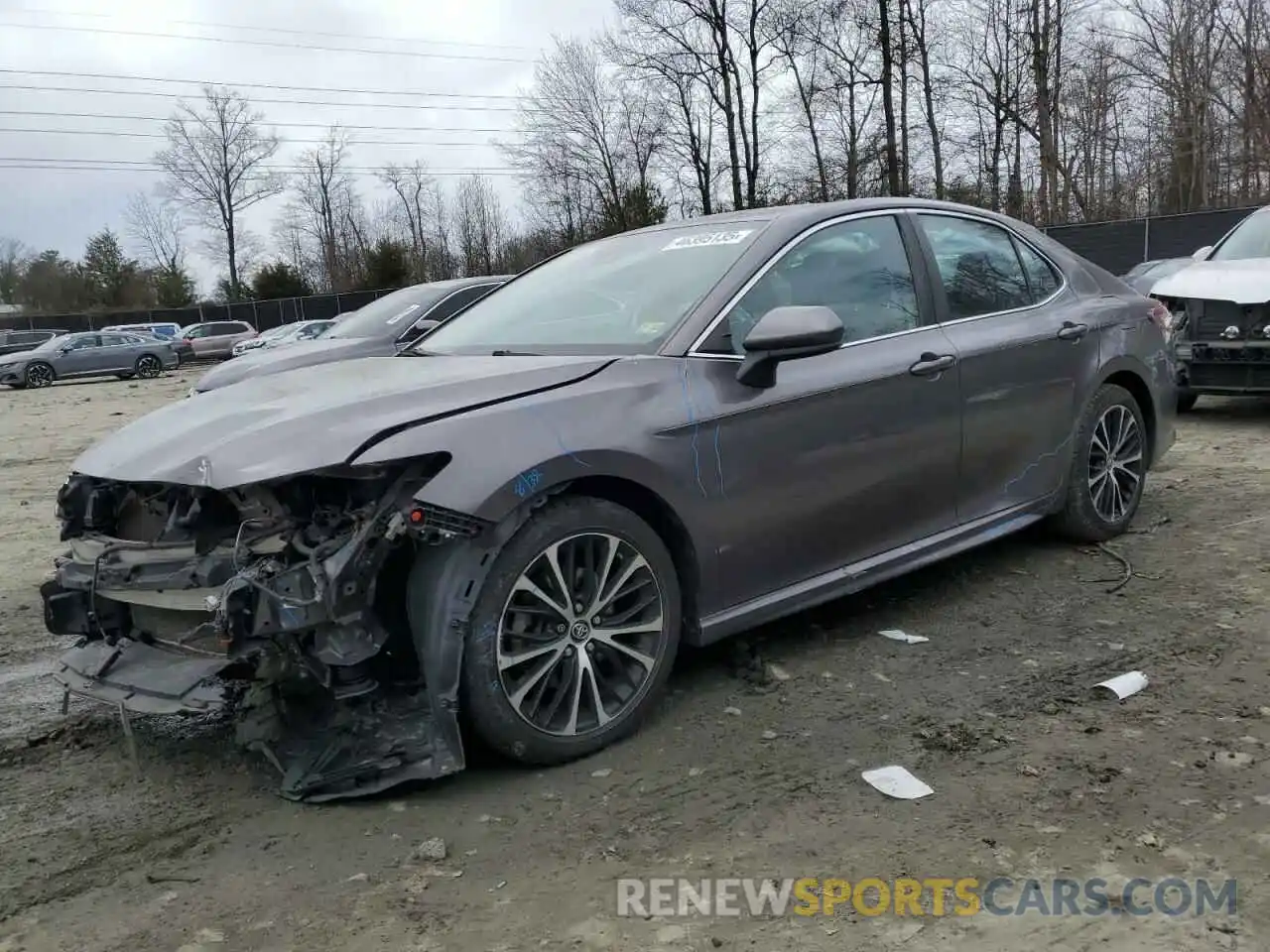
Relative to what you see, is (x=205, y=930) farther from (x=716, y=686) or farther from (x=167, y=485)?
(x=716, y=686)

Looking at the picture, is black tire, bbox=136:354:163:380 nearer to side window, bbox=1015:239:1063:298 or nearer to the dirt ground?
the dirt ground

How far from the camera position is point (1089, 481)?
4.88 m

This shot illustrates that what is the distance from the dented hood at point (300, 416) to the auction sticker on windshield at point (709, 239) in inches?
32.2

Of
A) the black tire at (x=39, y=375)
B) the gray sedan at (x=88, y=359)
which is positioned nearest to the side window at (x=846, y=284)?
the gray sedan at (x=88, y=359)

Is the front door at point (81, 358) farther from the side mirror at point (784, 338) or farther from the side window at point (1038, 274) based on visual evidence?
the side mirror at point (784, 338)

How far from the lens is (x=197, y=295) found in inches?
2515

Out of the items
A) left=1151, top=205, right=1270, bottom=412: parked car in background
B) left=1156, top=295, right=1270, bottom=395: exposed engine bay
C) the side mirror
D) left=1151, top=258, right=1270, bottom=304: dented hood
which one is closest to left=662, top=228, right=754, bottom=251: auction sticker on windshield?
the side mirror

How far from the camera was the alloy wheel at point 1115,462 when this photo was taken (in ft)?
16.1

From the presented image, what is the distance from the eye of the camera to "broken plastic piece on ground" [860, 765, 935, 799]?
110 inches

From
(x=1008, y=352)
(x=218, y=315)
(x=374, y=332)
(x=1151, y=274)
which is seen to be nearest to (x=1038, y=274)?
(x=1008, y=352)

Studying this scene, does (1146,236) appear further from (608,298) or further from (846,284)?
(608,298)

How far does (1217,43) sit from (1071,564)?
34501 mm

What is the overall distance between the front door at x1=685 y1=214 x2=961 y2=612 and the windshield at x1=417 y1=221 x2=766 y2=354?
0.68 feet

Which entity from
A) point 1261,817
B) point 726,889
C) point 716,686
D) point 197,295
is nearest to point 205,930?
point 726,889
